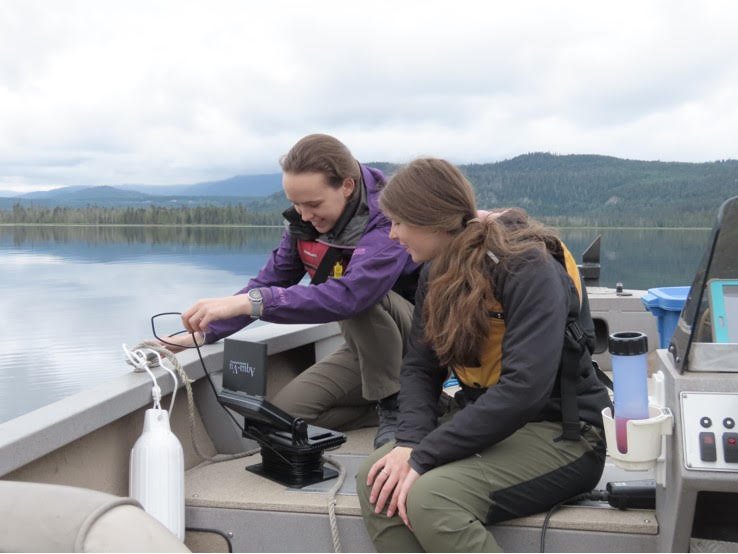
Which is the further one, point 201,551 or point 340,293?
point 340,293

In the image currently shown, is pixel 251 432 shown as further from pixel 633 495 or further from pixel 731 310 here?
→ pixel 731 310

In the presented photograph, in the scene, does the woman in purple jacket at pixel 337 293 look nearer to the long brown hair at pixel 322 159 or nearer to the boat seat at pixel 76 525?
the long brown hair at pixel 322 159

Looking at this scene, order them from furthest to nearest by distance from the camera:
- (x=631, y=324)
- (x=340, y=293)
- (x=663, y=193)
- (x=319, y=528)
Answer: (x=663, y=193) → (x=631, y=324) → (x=340, y=293) → (x=319, y=528)

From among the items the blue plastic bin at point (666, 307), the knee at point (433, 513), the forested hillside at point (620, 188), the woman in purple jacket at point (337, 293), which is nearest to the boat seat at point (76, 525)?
the knee at point (433, 513)

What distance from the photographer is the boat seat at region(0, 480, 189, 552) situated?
2.60ft

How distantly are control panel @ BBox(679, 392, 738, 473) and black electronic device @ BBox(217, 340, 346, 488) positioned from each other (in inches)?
45.2

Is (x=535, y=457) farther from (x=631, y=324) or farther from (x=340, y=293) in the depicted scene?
(x=631, y=324)

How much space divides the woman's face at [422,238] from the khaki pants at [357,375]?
0.73 meters

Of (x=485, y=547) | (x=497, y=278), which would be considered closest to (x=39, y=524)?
(x=485, y=547)

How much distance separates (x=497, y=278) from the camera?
2.02 m

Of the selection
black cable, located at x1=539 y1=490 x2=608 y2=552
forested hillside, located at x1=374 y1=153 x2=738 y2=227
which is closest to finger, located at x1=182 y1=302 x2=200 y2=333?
black cable, located at x1=539 y1=490 x2=608 y2=552

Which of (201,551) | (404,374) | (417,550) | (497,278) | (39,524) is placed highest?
(497,278)

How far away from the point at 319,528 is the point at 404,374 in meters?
0.47

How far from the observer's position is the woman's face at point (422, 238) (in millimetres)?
2104
